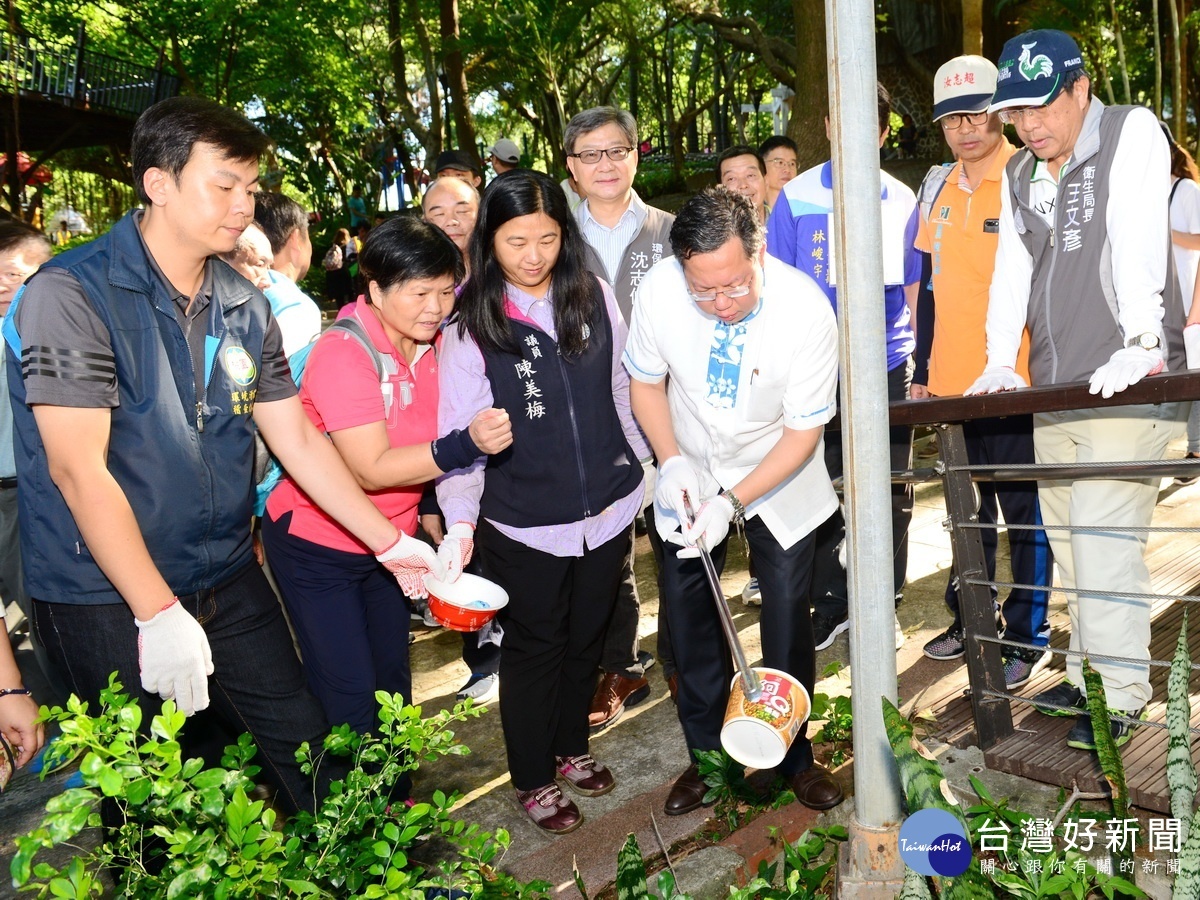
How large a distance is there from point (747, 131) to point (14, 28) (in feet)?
85.1

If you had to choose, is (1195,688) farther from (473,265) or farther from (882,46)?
(882,46)

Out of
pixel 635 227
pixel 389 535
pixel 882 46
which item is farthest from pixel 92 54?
pixel 389 535

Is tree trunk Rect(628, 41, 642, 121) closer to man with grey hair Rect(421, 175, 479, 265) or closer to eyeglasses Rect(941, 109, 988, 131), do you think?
man with grey hair Rect(421, 175, 479, 265)

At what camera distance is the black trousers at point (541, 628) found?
305 cm

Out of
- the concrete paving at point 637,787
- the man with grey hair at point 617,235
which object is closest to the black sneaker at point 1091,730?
the concrete paving at point 637,787

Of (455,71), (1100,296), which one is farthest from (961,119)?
(455,71)

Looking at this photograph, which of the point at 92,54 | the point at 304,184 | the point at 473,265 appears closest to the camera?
the point at 473,265

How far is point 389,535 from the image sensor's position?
275 cm

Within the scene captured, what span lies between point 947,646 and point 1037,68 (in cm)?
212

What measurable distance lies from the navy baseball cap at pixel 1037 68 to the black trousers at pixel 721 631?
1430mm

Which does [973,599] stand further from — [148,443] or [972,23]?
[972,23]

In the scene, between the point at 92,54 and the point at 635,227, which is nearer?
the point at 635,227

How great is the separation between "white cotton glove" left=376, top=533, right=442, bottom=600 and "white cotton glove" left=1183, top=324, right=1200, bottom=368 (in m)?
2.40
